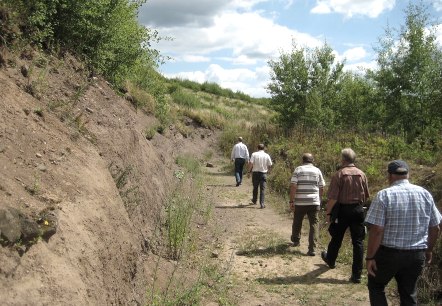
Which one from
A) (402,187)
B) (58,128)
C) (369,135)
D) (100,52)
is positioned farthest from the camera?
(369,135)

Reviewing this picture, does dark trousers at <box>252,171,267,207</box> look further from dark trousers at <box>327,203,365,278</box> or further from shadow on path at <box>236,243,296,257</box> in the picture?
dark trousers at <box>327,203,365,278</box>

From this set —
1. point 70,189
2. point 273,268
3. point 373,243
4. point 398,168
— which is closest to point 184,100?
point 273,268

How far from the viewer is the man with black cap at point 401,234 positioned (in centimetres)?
490

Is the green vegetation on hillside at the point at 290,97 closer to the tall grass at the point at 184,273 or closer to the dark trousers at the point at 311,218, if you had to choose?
the tall grass at the point at 184,273

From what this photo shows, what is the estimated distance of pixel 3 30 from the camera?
715 cm

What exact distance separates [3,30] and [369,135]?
547 inches

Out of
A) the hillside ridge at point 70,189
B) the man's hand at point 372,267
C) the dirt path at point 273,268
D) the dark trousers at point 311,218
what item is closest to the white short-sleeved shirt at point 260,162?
the dirt path at point 273,268

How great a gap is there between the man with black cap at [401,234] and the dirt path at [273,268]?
74.9 inches

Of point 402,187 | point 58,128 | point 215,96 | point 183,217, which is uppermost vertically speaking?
point 215,96

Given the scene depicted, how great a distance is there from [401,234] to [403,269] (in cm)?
40

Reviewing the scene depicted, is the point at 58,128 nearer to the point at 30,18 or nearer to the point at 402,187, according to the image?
the point at 30,18

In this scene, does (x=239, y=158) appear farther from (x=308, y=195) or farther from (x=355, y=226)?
(x=355, y=226)

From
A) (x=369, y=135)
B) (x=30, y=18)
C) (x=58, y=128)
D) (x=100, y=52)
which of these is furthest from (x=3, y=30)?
(x=369, y=135)

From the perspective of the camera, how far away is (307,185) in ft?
29.6
